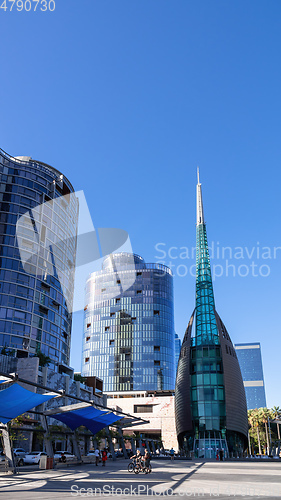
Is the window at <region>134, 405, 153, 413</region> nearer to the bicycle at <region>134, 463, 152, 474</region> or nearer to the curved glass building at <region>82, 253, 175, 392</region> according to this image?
the curved glass building at <region>82, 253, 175, 392</region>

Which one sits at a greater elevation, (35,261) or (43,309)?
(35,261)

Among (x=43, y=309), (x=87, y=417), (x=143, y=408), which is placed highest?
(x=43, y=309)

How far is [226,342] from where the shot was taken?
249 ft

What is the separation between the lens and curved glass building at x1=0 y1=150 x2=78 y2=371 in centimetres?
7625

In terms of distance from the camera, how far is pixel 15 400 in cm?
2283

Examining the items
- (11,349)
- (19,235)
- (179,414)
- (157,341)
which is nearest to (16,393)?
(11,349)

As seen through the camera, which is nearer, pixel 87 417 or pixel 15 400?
pixel 15 400

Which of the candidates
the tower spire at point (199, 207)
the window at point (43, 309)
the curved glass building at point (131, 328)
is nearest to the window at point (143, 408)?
the curved glass building at point (131, 328)

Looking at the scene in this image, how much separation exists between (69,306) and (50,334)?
12.3 metres

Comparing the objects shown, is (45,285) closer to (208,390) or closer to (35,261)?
(35,261)

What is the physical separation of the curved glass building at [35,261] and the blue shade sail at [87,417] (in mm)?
36553

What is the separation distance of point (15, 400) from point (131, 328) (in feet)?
444

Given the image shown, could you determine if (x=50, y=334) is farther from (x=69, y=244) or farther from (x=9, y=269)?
(x=69, y=244)

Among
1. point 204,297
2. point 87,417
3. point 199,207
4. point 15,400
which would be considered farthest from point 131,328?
point 15,400
